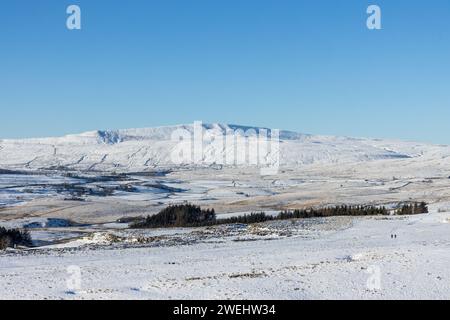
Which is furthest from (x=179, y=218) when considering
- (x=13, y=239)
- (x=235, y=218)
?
(x=13, y=239)

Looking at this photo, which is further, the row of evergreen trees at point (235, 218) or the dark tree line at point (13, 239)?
the row of evergreen trees at point (235, 218)

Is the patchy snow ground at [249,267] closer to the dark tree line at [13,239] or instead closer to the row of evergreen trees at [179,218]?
the dark tree line at [13,239]

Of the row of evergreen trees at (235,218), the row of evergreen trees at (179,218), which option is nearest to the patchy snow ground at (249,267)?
the row of evergreen trees at (235,218)

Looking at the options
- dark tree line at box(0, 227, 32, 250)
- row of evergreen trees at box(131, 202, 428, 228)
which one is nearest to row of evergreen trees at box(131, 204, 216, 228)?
row of evergreen trees at box(131, 202, 428, 228)
